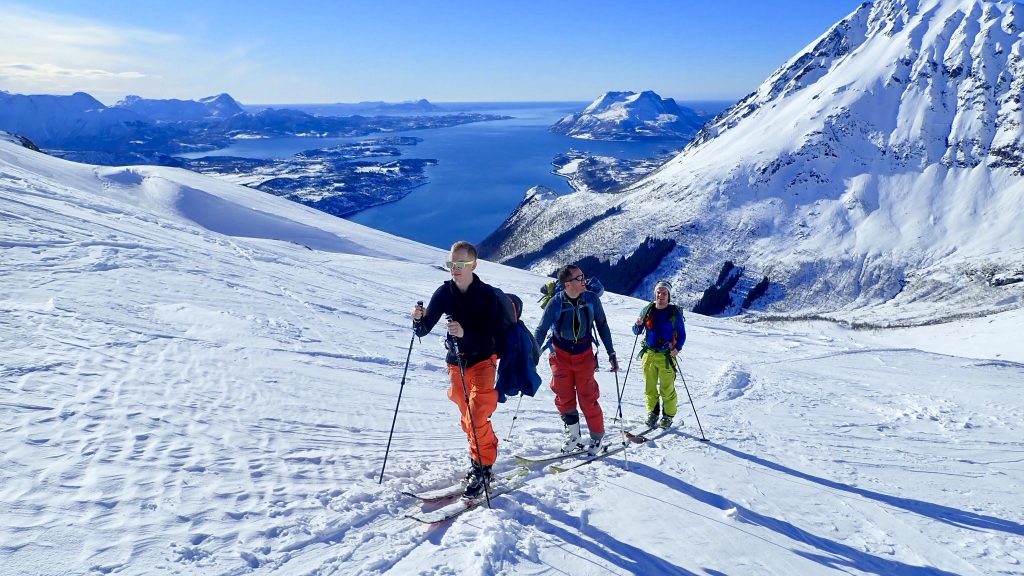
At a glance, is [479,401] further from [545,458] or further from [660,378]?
[660,378]

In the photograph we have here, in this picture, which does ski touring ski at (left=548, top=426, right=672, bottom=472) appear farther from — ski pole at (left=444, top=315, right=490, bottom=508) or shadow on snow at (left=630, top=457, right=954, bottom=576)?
ski pole at (left=444, top=315, right=490, bottom=508)

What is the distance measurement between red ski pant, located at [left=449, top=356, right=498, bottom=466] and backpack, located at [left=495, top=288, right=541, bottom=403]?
135 millimetres

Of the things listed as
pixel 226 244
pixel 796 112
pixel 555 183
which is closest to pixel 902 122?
pixel 796 112

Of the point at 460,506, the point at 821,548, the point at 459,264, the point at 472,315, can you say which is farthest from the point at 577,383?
the point at 821,548

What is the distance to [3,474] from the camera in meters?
4.96

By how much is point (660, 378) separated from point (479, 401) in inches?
152

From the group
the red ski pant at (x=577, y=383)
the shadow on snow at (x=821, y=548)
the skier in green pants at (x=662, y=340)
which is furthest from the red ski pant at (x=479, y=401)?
the skier in green pants at (x=662, y=340)

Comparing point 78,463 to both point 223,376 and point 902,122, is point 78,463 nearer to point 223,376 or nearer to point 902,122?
point 223,376

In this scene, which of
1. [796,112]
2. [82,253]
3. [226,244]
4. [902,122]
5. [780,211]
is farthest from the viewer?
[796,112]

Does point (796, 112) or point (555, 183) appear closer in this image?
point (796, 112)

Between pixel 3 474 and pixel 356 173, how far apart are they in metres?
201

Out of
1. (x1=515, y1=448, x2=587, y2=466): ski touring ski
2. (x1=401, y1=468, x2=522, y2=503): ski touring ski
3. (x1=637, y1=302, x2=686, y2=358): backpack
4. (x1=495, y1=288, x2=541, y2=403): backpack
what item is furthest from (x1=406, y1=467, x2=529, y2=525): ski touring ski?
(x1=637, y1=302, x2=686, y2=358): backpack

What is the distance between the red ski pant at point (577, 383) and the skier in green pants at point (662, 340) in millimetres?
1347

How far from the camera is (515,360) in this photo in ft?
20.3
